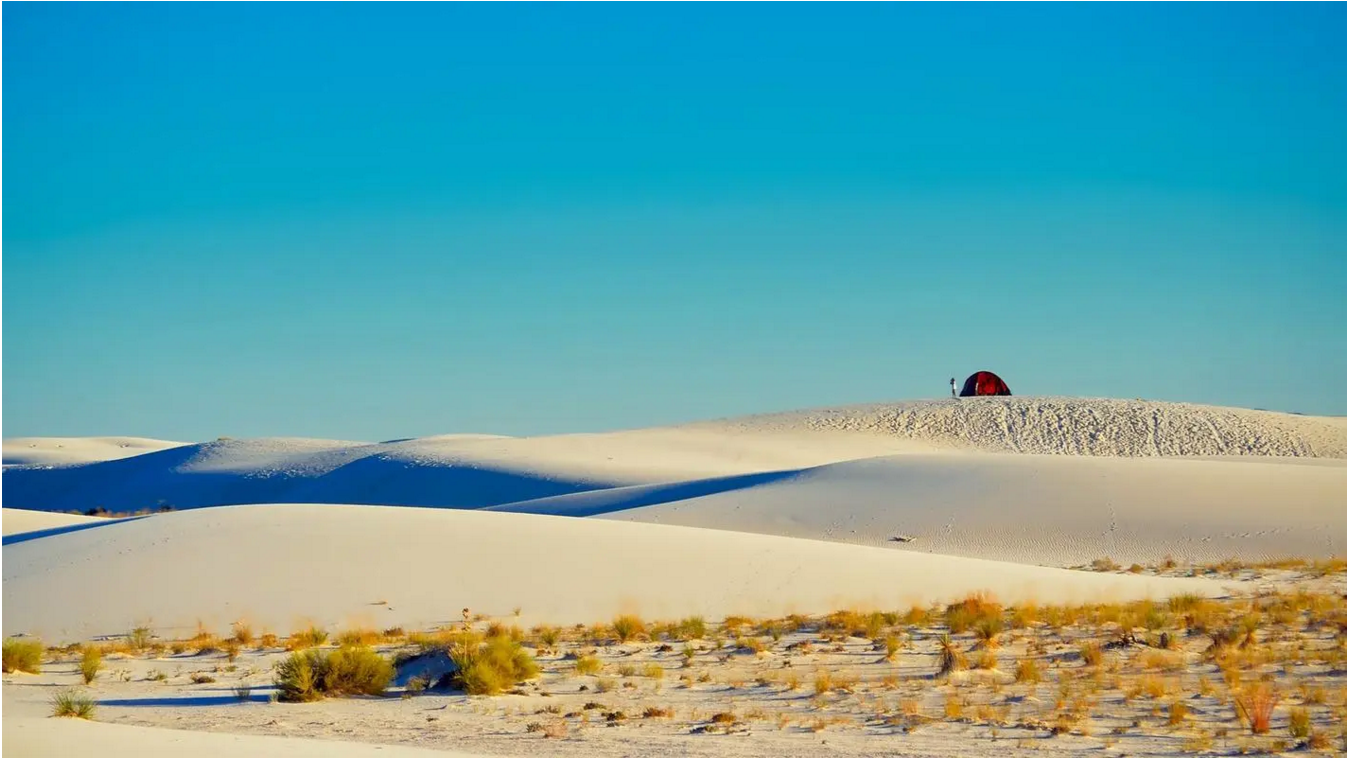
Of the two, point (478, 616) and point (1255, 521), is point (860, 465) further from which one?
point (478, 616)

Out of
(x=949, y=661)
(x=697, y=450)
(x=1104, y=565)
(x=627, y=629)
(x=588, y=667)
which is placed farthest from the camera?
(x=697, y=450)

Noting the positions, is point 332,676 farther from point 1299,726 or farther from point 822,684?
point 1299,726

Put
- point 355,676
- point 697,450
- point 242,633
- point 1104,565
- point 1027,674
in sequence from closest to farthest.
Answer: point 355,676 → point 1027,674 → point 242,633 → point 1104,565 → point 697,450

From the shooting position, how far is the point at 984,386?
283 feet

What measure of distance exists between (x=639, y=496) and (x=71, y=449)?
339 feet

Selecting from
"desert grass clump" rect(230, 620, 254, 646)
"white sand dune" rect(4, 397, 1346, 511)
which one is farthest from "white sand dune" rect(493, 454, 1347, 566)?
"desert grass clump" rect(230, 620, 254, 646)

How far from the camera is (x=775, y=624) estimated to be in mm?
18953

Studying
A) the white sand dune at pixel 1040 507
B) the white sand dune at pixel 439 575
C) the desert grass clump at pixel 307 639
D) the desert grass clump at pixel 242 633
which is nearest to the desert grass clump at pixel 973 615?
the white sand dune at pixel 439 575

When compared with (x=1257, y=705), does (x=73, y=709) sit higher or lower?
higher

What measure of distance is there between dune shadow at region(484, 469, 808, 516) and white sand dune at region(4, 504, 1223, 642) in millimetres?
18679

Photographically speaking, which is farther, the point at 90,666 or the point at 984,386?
the point at 984,386

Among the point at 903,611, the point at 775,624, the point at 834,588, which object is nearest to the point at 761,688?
the point at 775,624

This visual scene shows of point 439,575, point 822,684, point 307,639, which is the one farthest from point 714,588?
point 822,684

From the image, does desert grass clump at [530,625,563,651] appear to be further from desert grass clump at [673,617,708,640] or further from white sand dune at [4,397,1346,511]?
white sand dune at [4,397,1346,511]
